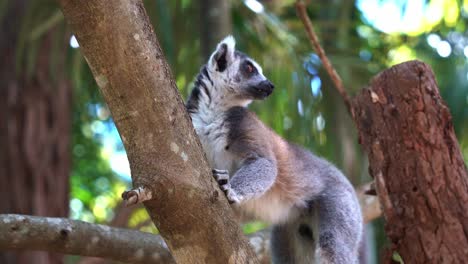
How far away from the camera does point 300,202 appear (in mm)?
4969

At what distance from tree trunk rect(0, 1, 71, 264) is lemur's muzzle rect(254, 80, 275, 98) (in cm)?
297

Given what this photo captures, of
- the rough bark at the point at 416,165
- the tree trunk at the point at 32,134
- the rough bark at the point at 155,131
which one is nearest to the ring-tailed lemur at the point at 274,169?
the rough bark at the point at 416,165

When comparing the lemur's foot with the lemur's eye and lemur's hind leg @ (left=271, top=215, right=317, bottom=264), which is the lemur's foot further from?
the lemur's eye

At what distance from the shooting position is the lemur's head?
17.2 feet

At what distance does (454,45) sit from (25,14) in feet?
15.4

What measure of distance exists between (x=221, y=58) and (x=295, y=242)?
1.41 m

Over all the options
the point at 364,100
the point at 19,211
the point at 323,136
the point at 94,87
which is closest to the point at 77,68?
the point at 94,87

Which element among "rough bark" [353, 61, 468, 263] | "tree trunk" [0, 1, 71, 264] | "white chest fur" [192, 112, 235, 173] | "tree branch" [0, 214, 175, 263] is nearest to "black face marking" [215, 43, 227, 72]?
"white chest fur" [192, 112, 235, 173]

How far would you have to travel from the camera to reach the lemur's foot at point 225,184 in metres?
3.92

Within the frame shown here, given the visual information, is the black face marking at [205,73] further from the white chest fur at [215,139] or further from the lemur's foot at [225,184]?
the lemur's foot at [225,184]

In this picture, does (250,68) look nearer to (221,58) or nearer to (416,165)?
(221,58)

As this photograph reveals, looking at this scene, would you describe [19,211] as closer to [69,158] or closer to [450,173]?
[69,158]

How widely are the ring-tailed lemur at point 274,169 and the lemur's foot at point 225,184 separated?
1.31 feet

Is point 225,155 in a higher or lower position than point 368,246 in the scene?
higher
